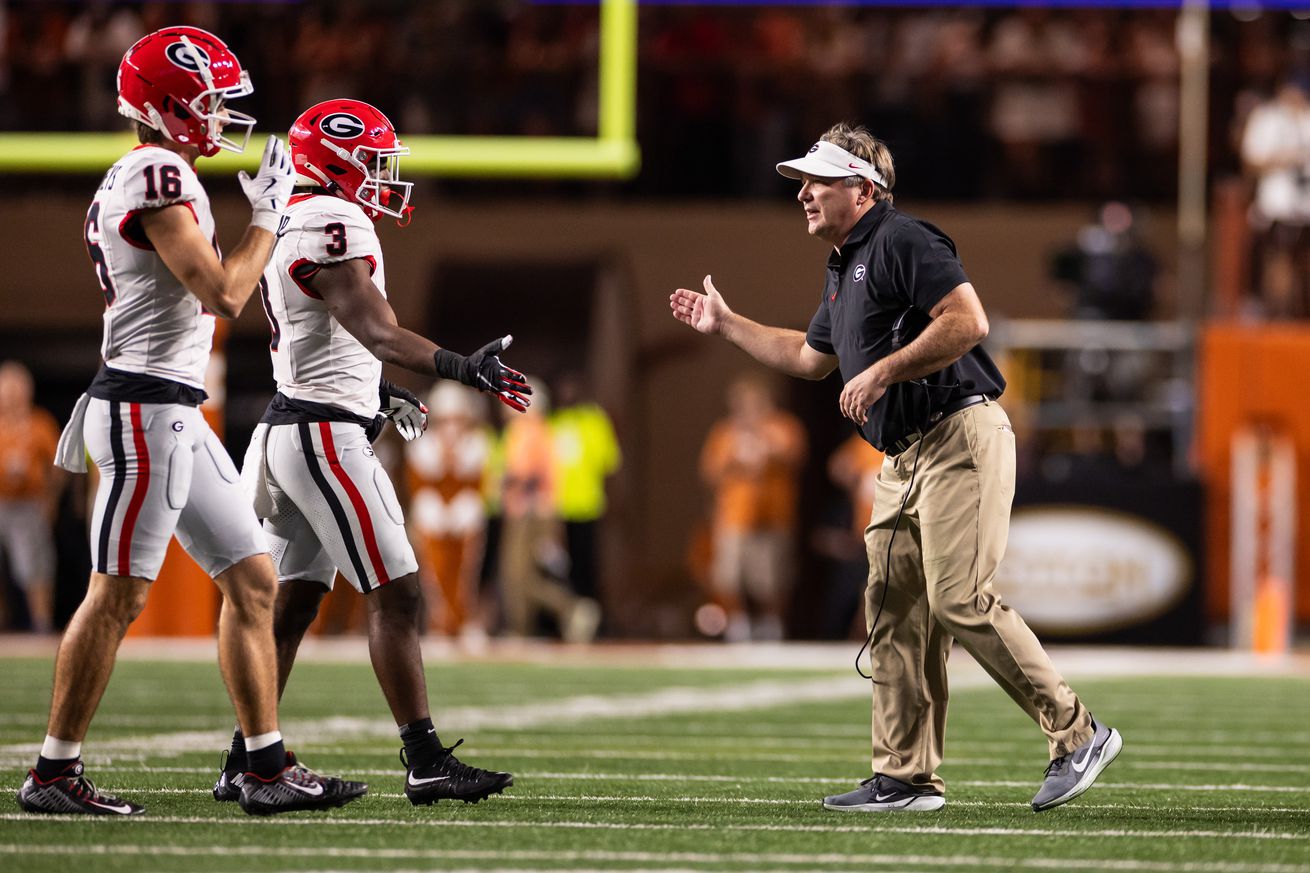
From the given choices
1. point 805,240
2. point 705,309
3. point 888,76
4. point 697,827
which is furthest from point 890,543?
point 888,76

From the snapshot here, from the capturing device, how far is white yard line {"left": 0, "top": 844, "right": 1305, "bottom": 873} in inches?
167

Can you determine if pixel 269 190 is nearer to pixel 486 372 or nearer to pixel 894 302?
pixel 486 372

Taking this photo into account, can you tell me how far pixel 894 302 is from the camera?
5.32m

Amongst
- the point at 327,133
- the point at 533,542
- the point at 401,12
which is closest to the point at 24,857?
the point at 327,133

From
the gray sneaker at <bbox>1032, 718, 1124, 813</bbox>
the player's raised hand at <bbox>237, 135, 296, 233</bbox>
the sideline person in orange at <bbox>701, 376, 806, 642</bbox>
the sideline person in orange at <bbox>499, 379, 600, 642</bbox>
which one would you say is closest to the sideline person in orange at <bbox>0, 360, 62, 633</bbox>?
the sideline person in orange at <bbox>499, 379, 600, 642</bbox>

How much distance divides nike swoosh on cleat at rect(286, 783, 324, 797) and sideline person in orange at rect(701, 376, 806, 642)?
9432mm

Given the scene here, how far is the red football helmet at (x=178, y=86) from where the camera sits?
5.03 meters

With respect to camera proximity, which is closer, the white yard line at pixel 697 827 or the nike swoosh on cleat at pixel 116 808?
the white yard line at pixel 697 827

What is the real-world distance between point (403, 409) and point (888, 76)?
12.1m

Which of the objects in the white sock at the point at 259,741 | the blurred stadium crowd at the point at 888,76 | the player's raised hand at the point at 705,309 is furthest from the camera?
the blurred stadium crowd at the point at 888,76

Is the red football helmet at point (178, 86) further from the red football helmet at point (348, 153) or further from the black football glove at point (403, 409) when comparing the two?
the black football glove at point (403, 409)

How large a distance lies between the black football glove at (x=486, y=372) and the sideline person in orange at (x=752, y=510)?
30.9 ft

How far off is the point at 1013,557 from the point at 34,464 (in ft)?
22.8

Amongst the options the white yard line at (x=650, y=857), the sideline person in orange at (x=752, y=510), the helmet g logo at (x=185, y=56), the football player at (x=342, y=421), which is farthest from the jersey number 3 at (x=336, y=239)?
the sideline person in orange at (x=752, y=510)
